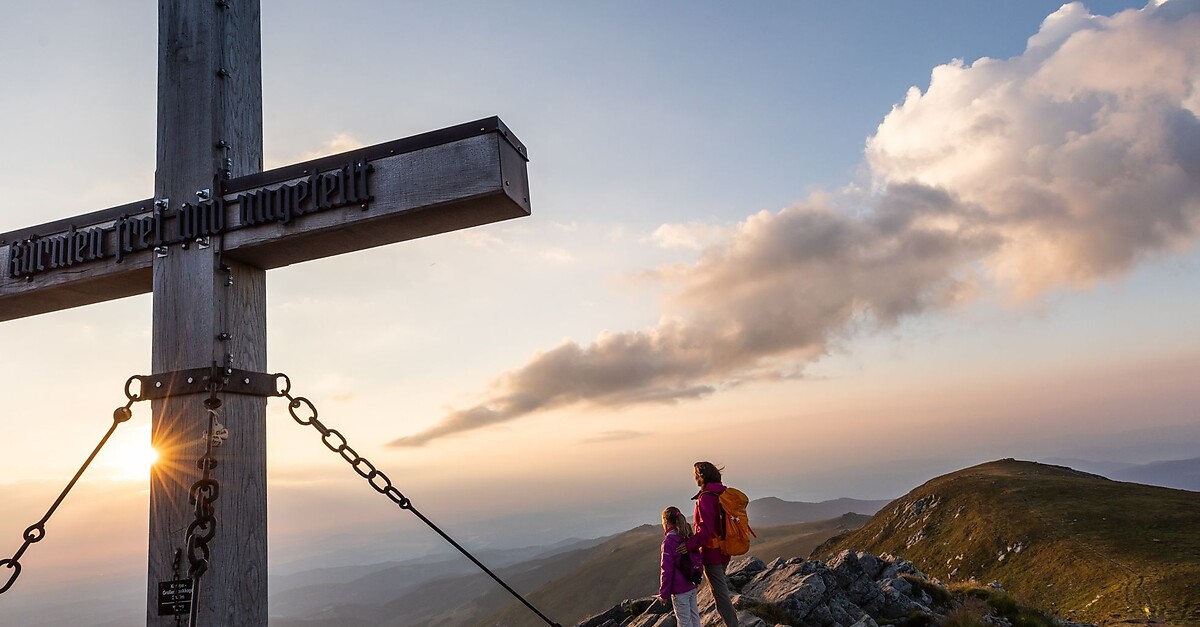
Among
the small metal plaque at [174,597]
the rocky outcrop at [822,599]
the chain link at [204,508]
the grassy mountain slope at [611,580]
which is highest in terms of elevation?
the chain link at [204,508]

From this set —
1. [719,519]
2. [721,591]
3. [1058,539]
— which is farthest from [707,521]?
[1058,539]

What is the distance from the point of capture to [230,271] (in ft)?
14.8

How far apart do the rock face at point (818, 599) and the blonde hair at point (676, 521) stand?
203 centimetres

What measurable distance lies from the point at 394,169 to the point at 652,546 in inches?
7690

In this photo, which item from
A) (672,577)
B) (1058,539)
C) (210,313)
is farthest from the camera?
(1058,539)

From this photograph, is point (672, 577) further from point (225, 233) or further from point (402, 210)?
point (225, 233)

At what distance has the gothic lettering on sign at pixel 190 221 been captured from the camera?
4281 mm

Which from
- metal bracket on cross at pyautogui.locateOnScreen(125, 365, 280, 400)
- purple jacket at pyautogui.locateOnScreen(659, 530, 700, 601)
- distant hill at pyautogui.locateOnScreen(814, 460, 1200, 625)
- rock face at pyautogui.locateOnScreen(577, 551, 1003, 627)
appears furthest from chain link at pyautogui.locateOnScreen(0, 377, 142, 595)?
distant hill at pyautogui.locateOnScreen(814, 460, 1200, 625)

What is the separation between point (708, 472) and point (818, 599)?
390cm

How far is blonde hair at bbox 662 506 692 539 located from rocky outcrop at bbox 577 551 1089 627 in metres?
1.97

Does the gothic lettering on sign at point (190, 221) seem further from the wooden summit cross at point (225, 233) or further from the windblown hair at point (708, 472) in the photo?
the windblown hair at point (708, 472)

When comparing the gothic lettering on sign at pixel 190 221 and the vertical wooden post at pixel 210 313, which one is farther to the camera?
the gothic lettering on sign at pixel 190 221

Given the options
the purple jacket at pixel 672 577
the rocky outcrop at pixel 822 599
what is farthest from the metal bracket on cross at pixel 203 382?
the rocky outcrop at pixel 822 599

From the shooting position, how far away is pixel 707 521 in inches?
392
